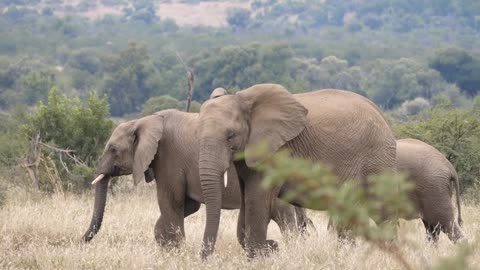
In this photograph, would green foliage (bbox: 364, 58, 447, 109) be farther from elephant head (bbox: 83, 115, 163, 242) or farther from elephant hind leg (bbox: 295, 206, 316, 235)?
elephant head (bbox: 83, 115, 163, 242)

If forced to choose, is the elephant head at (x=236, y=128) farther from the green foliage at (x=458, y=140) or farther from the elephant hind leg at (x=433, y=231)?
the green foliage at (x=458, y=140)

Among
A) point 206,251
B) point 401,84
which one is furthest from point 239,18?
point 206,251

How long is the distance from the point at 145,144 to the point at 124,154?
1.07ft

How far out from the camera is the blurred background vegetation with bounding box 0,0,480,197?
12594 mm

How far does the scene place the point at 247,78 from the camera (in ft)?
188

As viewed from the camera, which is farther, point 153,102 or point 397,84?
point 397,84

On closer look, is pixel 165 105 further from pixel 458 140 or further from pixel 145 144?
pixel 145 144

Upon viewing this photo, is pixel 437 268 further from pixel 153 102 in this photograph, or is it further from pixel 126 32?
pixel 126 32

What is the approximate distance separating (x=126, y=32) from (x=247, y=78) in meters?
59.4

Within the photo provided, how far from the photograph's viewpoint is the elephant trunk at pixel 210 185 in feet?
20.6

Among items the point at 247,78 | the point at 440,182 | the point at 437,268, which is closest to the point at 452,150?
the point at 440,182

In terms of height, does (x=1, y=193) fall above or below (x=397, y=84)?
above

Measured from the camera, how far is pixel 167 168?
7703 mm

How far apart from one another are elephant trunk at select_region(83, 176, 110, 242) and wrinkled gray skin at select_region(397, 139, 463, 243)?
233 centimetres
